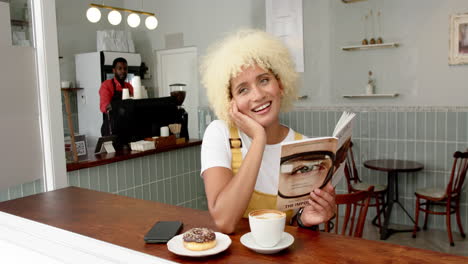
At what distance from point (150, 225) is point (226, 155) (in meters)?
0.39

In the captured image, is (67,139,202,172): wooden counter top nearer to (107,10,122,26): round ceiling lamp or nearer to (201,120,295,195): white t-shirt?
(107,10,122,26): round ceiling lamp

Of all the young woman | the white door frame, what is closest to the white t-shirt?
the young woman

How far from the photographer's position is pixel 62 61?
6324mm

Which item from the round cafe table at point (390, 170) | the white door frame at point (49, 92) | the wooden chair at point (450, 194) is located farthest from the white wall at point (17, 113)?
the wooden chair at point (450, 194)

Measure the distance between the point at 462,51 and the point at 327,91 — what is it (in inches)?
58.2

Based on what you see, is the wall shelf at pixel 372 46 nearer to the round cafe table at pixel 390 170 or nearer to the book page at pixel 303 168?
the round cafe table at pixel 390 170

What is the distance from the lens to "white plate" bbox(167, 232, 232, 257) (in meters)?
1.00

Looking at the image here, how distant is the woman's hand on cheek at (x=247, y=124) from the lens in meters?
1.46

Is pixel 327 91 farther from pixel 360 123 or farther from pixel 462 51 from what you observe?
pixel 462 51

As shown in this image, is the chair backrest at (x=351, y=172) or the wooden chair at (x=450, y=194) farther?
the chair backrest at (x=351, y=172)

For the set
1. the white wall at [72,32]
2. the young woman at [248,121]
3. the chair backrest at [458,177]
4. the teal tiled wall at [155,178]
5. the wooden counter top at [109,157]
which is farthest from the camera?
the white wall at [72,32]

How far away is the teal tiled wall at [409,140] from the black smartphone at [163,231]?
152 inches

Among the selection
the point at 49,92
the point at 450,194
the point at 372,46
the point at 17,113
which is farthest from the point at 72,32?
the point at 450,194

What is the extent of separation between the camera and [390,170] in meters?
4.10
